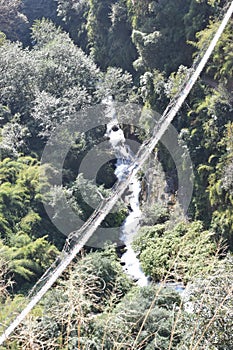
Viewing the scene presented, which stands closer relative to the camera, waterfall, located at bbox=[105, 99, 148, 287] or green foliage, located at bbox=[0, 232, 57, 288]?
green foliage, located at bbox=[0, 232, 57, 288]

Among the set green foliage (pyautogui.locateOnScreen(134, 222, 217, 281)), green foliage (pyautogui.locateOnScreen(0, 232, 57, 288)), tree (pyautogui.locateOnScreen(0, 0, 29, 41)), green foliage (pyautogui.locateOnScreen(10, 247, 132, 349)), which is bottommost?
green foliage (pyautogui.locateOnScreen(134, 222, 217, 281))

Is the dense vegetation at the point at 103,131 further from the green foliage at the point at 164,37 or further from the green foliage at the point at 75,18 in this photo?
the green foliage at the point at 75,18

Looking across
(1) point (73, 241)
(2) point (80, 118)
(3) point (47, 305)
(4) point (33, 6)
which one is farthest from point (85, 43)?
(3) point (47, 305)

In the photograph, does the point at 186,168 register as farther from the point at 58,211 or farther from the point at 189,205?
the point at 58,211

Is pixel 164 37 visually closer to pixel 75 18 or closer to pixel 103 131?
pixel 103 131

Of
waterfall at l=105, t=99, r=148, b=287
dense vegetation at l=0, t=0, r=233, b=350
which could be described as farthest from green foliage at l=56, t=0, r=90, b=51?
waterfall at l=105, t=99, r=148, b=287

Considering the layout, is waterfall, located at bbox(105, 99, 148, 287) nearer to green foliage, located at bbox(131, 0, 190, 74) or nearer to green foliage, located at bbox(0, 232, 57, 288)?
green foliage, located at bbox(0, 232, 57, 288)

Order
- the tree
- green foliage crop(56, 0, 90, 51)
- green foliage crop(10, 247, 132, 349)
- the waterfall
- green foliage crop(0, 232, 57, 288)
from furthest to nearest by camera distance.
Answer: the tree
green foliage crop(56, 0, 90, 51)
the waterfall
green foliage crop(0, 232, 57, 288)
green foliage crop(10, 247, 132, 349)

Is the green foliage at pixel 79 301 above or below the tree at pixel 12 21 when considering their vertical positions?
below

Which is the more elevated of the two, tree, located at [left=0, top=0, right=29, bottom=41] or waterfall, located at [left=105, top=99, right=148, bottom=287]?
tree, located at [left=0, top=0, right=29, bottom=41]

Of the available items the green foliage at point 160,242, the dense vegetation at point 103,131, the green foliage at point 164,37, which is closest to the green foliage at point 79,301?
the dense vegetation at point 103,131
